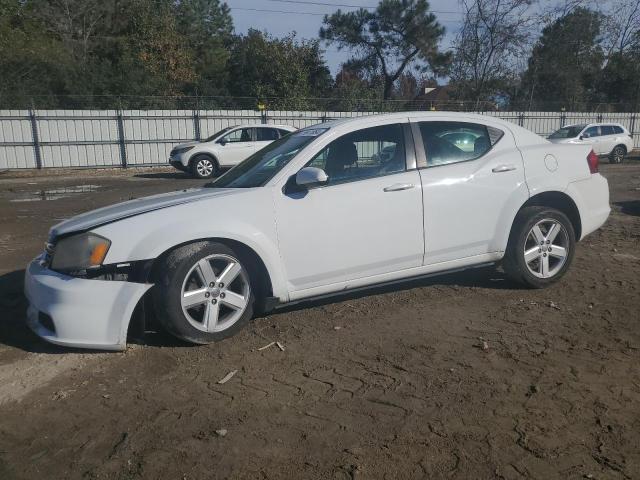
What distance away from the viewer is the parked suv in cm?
2122

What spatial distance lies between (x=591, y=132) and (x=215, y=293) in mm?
21270

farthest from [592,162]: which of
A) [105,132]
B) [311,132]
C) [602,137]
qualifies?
[105,132]

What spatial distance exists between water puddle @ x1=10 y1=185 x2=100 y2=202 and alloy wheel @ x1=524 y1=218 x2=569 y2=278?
10.8 metres

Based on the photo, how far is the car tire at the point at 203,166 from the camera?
17.7 m

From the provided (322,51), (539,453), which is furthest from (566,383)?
(322,51)

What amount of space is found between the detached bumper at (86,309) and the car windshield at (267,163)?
1.21 meters

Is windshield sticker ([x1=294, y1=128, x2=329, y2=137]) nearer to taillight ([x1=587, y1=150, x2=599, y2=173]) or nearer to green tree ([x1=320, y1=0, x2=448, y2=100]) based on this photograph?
taillight ([x1=587, y1=150, x2=599, y2=173])

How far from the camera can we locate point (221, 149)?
1791 centimetres

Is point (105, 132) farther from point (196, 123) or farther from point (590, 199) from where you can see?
point (590, 199)

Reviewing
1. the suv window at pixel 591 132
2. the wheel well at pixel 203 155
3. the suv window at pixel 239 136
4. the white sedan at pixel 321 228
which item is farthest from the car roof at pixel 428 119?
the suv window at pixel 591 132

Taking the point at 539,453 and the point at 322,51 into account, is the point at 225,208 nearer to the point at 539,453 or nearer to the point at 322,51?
the point at 539,453

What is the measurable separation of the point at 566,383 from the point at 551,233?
2.06 metres

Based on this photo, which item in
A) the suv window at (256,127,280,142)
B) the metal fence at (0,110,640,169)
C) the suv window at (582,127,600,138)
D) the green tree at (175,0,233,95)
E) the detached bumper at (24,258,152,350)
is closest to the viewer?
the detached bumper at (24,258,152,350)

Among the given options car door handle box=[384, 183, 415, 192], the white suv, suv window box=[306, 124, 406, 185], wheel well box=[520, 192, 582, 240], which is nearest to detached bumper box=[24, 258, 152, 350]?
suv window box=[306, 124, 406, 185]
